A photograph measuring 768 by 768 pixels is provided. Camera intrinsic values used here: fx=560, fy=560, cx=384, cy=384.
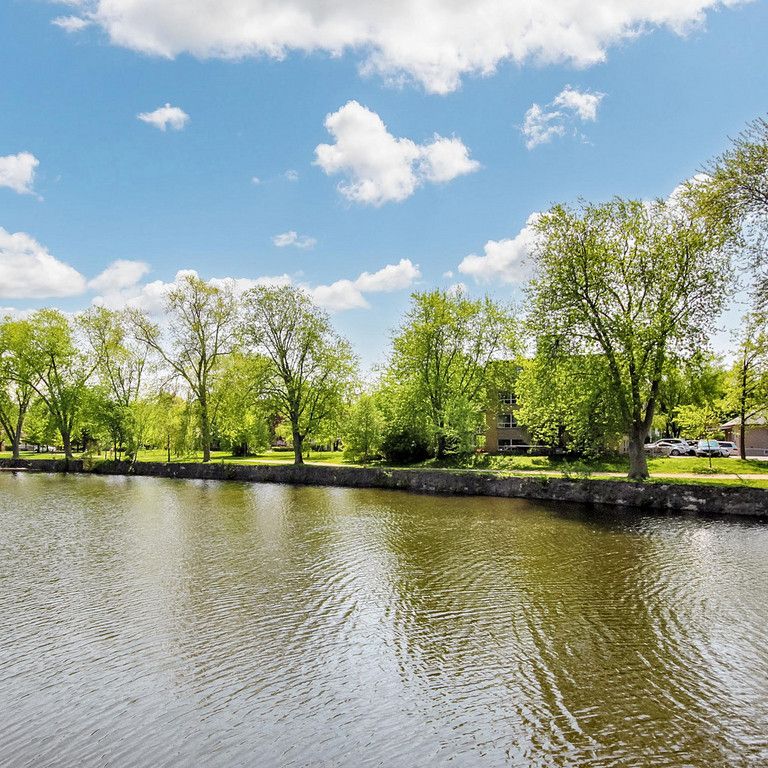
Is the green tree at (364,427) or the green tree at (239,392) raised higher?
the green tree at (239,392)

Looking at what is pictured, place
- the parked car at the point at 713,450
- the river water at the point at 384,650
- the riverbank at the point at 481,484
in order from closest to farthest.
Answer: the river water at the point at 384,650 → the riverbank at the point at 481,484 → the parked car at the point at 713,450

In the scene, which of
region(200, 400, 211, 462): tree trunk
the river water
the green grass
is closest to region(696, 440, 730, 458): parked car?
the green grass

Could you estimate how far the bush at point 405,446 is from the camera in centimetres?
4322

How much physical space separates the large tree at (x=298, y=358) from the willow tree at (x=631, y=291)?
62.6 feet

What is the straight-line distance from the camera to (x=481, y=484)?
31.5 metres

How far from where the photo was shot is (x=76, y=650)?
934 cm

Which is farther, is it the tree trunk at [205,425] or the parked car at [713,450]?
the tree trunk at [205,425]

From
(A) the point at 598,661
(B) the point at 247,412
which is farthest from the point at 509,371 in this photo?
(A) the point at 598,661

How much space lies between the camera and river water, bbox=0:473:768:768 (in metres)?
6.69

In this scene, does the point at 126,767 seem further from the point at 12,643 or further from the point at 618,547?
the point at 618,547

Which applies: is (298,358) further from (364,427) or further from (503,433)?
(503,433)

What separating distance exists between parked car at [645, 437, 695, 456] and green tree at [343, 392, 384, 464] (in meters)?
24.4

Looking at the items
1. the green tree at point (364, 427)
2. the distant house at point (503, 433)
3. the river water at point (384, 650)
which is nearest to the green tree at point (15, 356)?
the green tree at point (364, 427)

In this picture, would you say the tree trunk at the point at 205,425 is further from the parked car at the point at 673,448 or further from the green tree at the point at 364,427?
the parked car at the point at 673,448
